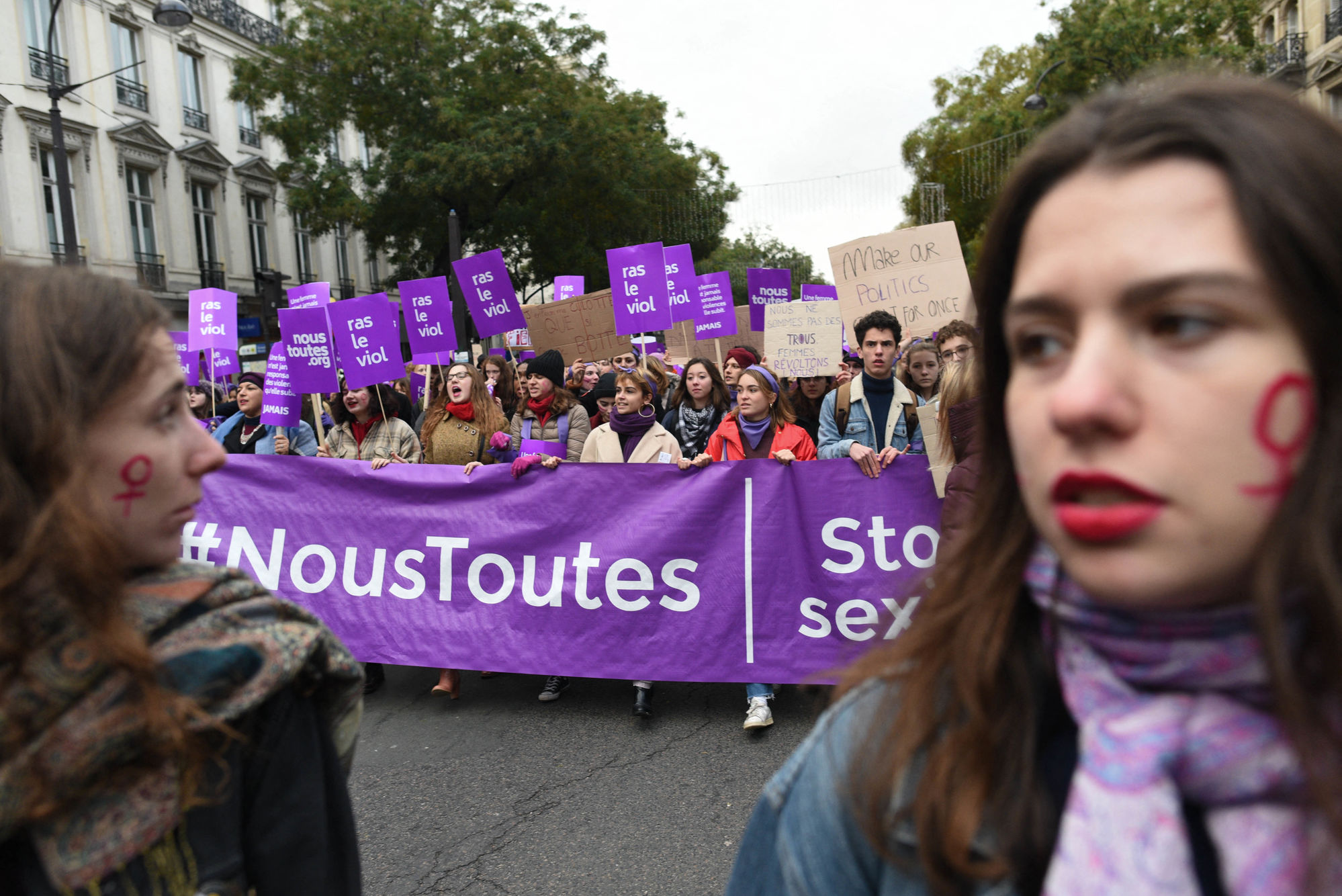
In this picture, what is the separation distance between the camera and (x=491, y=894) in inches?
129

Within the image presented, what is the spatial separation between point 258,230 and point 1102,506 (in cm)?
3578

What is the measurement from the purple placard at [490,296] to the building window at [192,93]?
2552cm

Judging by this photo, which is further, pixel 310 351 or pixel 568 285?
pixel 568 285

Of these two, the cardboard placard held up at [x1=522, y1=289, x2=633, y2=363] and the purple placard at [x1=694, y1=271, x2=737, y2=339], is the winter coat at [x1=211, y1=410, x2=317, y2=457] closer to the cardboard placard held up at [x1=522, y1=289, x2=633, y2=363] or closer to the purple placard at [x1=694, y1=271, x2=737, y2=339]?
the cardboard placard held up at [x1=522, y1=289, x2=633, y2=363]

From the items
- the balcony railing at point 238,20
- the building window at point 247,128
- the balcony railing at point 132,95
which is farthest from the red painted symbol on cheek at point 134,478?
the building window at point 247,128

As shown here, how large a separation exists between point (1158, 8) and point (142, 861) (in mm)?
23075

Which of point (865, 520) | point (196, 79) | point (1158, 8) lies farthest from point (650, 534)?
point (196, 79)

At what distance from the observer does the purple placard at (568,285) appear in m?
13.1

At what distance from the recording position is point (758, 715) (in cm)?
460

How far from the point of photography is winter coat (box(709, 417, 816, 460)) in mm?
5133

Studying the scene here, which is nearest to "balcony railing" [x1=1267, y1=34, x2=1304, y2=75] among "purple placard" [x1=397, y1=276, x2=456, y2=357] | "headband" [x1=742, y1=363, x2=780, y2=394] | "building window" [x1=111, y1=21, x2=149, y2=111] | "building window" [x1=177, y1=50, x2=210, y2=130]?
"purple placard" [x1=397, y1=276, x2=456, y2=357]

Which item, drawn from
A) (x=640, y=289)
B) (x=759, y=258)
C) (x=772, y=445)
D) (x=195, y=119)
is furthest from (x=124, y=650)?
(x=759, y=258)

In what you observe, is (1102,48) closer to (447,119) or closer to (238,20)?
(447,119)

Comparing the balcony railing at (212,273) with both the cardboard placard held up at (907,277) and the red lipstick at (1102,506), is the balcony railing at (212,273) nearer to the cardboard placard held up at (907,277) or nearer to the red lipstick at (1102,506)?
the cardboard placard held up at (907,277)
